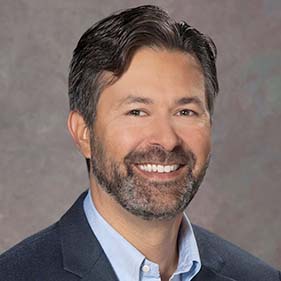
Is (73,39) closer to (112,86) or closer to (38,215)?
(38,215)

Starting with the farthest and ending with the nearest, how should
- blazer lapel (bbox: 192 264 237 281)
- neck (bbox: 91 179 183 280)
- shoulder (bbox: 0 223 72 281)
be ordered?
blazer lapel (bbox: 192 264 237 281) < neck (bbox: 91 179 183 280) < shoulder (bbox: 0 223 72 281)

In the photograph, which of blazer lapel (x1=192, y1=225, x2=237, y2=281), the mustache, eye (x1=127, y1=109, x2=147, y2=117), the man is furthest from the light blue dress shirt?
eye (x1=127, y1=109, x2=147, y2=117)

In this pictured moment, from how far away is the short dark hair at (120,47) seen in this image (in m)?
3.30

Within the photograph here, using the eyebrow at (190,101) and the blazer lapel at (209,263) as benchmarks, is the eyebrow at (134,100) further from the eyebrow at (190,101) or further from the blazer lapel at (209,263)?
the blazer lapel at (209,263)

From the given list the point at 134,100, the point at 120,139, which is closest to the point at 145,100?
the point at 134,100

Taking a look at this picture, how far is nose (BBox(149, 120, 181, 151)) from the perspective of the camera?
322 centimetres

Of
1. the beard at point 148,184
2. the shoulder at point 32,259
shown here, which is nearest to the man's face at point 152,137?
the beard at point 148,184

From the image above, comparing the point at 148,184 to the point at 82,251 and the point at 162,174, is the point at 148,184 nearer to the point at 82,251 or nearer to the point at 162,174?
the point at 162,174

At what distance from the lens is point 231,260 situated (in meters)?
3.58

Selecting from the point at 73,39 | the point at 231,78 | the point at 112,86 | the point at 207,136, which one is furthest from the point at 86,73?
the point at 231,78

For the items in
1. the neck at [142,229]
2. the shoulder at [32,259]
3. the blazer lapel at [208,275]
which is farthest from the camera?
the blazer lapel at [208,275]

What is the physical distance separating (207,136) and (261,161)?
180 cm

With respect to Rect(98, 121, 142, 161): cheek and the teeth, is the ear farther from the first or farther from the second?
the teeth

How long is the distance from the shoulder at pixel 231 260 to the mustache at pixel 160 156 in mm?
381
